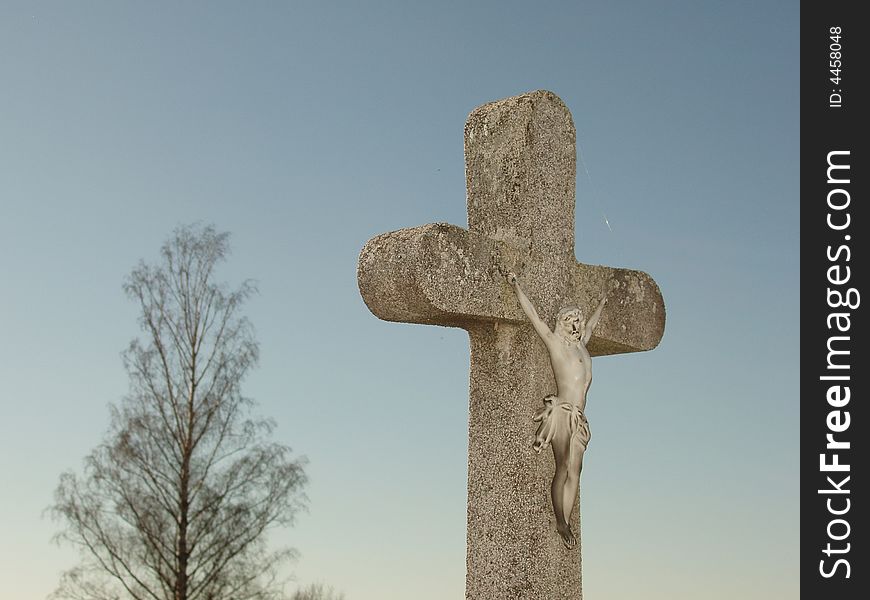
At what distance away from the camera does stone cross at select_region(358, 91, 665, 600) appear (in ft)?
16.8

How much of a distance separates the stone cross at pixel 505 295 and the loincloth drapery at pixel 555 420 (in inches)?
2.0

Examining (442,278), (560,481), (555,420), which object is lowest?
(560,481)

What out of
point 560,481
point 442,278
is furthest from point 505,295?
point 560,481

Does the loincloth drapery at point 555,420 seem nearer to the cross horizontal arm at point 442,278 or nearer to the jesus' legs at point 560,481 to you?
the jesus' legs at point 560,481

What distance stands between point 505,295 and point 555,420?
0.69m

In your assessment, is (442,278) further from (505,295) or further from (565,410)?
(565,410)

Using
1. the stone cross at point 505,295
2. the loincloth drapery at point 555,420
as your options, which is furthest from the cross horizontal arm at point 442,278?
the loincloth drapery at point 555,420

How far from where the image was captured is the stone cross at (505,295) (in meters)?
5.12

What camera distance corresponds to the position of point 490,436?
5.34 m

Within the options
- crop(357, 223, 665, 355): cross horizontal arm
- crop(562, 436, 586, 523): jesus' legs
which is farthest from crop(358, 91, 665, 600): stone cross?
crop(562, 436, 586, 523): jesus' legs

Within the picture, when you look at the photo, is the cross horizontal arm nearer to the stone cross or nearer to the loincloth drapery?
the stone cross

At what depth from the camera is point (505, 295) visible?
5434 millimetres

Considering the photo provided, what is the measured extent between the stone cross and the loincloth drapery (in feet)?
0.17

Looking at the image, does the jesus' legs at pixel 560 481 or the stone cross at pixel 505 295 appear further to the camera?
the jesus' legs at pixel 560 481
